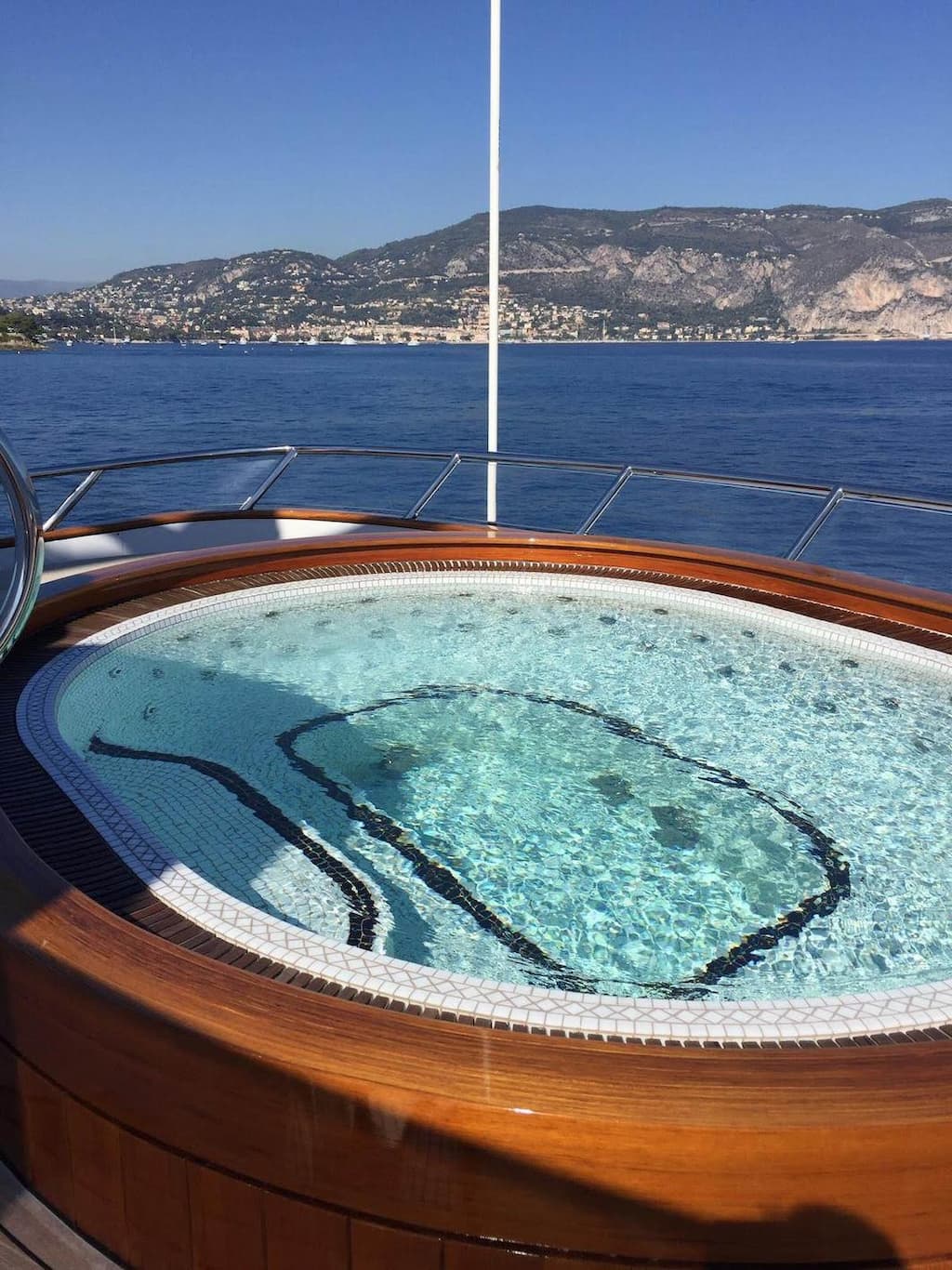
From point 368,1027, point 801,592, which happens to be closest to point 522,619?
point 801,592

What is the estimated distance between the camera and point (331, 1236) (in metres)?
1.41

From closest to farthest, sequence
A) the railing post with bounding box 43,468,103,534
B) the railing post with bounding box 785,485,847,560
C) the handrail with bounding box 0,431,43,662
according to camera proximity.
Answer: the handrail with bounding box 0,431,43,662 → the railing post with bounding box 785,485,847,560 → the railing post with bounding box 43,468,103,534

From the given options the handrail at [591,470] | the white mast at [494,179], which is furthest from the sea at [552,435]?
the white mast at [494,179]

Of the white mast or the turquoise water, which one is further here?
the white mast

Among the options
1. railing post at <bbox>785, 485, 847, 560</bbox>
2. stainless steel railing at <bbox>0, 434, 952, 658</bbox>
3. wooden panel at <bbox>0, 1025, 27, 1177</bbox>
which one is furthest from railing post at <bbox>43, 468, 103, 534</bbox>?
wooden panel at <bbox>0, 1025, 27, 1177</bbox>

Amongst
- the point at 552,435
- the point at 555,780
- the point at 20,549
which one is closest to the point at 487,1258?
the point at 20,549

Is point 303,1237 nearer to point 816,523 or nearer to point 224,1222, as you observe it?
point 224,1222

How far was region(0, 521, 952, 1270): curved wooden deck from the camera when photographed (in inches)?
51.4

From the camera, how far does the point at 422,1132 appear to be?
4.37 feet

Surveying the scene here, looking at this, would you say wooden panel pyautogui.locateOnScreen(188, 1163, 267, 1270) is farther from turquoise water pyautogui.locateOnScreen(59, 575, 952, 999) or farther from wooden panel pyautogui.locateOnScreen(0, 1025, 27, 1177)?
turquoise water pyautogui.locateOnScreen(59, 575, 952, 999)

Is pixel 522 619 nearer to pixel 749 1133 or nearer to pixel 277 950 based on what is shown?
pixel 277 950

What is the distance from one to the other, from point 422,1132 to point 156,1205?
490mm

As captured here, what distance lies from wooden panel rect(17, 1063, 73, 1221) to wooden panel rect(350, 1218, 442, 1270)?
0.53 metres

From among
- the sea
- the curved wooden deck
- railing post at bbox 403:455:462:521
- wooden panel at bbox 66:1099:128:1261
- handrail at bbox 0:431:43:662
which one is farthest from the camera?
the sea
